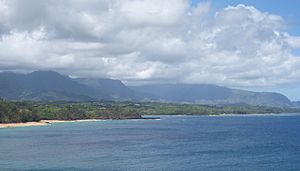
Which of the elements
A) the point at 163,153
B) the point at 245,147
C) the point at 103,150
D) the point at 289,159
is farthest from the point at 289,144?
the point at 103,150

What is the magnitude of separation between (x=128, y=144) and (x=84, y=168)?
175 ft

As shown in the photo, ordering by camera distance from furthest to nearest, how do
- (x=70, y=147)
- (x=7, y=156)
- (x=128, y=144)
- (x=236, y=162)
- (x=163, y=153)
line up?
→ (x=128, y=144) < (x=70, y=147) < (x=163, y=153) < (x=7, y=156) < (x=236, y=162)

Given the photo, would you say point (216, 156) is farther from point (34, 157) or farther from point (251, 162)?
point (34, 157)

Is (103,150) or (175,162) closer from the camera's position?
(175,162)

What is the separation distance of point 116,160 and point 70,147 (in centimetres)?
3267

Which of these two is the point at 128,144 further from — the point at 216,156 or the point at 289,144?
the point at 289,144

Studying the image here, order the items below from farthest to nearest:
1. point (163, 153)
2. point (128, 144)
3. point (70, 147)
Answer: point (128, 144), point (70, 147), point (163, 153)

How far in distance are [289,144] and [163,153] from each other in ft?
169

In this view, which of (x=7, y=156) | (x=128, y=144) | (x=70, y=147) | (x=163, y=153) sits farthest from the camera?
(x=128, y=144)

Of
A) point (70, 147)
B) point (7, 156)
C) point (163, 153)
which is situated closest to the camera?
point (7, 156)

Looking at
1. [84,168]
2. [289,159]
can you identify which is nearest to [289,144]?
[289,159]

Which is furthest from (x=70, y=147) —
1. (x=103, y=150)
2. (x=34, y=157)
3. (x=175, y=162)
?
(x=175, y=162)

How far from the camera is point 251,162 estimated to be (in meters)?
109

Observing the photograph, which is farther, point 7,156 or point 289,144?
point 289,144
